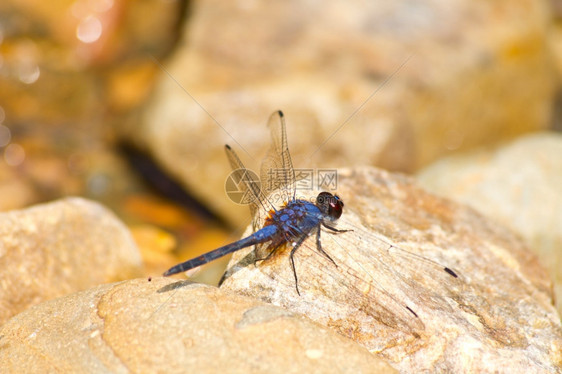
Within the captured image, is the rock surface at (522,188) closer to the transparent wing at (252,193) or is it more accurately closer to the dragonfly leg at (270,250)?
the transparent wing at (252,193)

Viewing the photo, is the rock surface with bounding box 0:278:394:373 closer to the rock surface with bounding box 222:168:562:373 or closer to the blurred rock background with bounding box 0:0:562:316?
the rock surface with bounding box 222:168:562:373

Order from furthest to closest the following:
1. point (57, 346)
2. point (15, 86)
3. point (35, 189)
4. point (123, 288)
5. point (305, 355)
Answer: point (15, 86)
point (35, 189)
point (123, 288)
point (57, 346)
point (305, 355)

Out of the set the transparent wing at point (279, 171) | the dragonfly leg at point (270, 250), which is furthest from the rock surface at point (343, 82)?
the dragonfly leg at point (270, 250)

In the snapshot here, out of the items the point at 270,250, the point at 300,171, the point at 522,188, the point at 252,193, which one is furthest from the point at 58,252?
the point at 522,188

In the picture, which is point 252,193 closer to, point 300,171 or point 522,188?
point 300,171

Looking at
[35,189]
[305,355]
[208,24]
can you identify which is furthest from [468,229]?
[35,189]

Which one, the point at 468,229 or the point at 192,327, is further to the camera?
the point at 468,229

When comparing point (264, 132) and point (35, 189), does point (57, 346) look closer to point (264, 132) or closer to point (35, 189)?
point (264, 132)
